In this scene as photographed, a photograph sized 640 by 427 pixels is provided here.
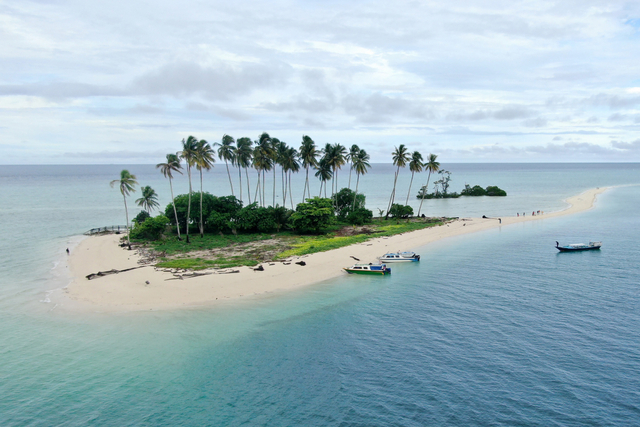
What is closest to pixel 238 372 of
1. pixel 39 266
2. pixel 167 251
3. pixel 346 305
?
pixel 346 305

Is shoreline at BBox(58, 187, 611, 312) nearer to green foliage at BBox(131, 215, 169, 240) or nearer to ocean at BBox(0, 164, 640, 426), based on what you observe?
ocean at BBox(0, 164, 640, 426)

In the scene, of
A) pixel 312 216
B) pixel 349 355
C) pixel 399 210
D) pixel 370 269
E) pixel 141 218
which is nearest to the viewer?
pixel 349 355

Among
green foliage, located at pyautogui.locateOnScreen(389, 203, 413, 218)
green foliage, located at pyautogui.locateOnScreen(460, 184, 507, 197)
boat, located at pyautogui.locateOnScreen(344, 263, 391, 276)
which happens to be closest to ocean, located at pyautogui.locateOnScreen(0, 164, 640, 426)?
boat, located at pyautogui.locateOnScreen(344, 263, 391, 276)

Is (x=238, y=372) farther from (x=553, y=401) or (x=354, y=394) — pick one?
(x=553, y=401)

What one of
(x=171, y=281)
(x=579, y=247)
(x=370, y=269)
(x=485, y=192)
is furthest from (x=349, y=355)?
(x=485, y=192)

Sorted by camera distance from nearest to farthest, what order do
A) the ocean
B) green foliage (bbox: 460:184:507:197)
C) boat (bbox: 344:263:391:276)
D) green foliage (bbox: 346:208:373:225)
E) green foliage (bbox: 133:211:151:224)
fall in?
the ocean < boat (bbox: 344:263:391:276) < green foliage (bbox: 133:211:151:224) < green foliage (bbox: 346:208:373:225) < green foliage (bbox: 460:184:507:197)

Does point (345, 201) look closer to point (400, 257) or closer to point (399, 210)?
point (399, 210)
